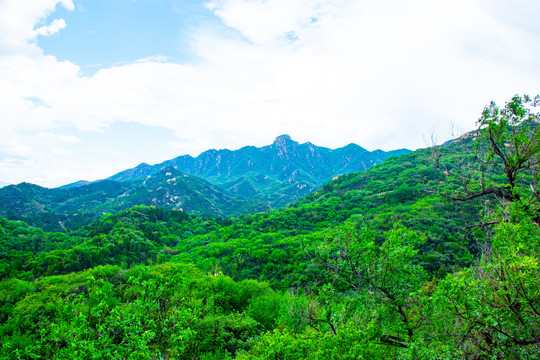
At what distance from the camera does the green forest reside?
822cm

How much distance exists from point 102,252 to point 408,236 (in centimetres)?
7729

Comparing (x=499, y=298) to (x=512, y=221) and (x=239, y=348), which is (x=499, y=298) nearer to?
(x=512, y=221)

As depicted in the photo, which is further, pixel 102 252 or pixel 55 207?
pixel 55 207

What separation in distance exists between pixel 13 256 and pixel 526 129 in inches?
3647

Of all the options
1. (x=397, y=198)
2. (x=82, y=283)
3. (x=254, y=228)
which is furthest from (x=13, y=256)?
(x=397, y=198)

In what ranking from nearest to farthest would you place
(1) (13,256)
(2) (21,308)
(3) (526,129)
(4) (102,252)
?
1. (3) (526,129)
2. (2) (21,308)
3. (1) (13,256)
4. (4) (102,252)

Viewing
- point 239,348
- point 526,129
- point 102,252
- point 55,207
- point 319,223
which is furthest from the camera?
point 55,207

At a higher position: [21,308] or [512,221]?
[512,221]

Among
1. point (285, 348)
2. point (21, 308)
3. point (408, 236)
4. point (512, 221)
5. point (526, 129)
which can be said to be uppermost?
point (526, 129)

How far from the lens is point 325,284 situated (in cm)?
1241

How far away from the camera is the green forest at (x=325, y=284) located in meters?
8.22

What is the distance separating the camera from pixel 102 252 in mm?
67250

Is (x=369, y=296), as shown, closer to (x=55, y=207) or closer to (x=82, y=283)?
(x=82, y=283)

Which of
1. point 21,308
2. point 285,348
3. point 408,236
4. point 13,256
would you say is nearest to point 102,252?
point 13,256
